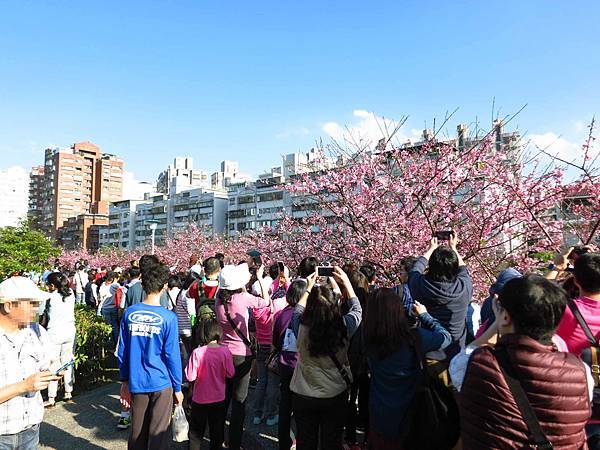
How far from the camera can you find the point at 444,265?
10.6ft

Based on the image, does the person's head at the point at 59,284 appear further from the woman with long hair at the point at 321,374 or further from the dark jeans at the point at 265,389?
the woman with long hair at the point at 321,374

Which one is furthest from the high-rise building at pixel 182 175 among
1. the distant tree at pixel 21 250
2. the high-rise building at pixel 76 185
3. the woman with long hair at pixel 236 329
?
the woman with long hair at pixel 236 329

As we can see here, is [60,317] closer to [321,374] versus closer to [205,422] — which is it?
[205,422]

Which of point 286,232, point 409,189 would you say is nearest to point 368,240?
point 409,189

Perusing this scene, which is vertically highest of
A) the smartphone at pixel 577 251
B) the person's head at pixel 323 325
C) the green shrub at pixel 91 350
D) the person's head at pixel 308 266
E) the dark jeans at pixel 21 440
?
the smartphone at pixel 577 251

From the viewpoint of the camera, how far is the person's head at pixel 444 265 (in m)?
3.24

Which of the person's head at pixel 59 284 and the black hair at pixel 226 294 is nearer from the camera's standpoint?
the black hair at pixel 226 294

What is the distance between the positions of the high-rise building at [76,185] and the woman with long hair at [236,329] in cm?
9920

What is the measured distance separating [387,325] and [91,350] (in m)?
6.07

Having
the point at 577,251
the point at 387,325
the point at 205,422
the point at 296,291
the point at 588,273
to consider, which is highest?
the point at 577,251

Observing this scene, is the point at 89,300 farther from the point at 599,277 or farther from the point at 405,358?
the point at 599,277

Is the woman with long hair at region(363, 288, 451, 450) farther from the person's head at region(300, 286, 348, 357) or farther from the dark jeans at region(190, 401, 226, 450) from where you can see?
the dark jeans at region(190, 401, 226, 450)

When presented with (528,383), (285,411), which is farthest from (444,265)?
(285,411)

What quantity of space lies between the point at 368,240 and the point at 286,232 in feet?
12.1
